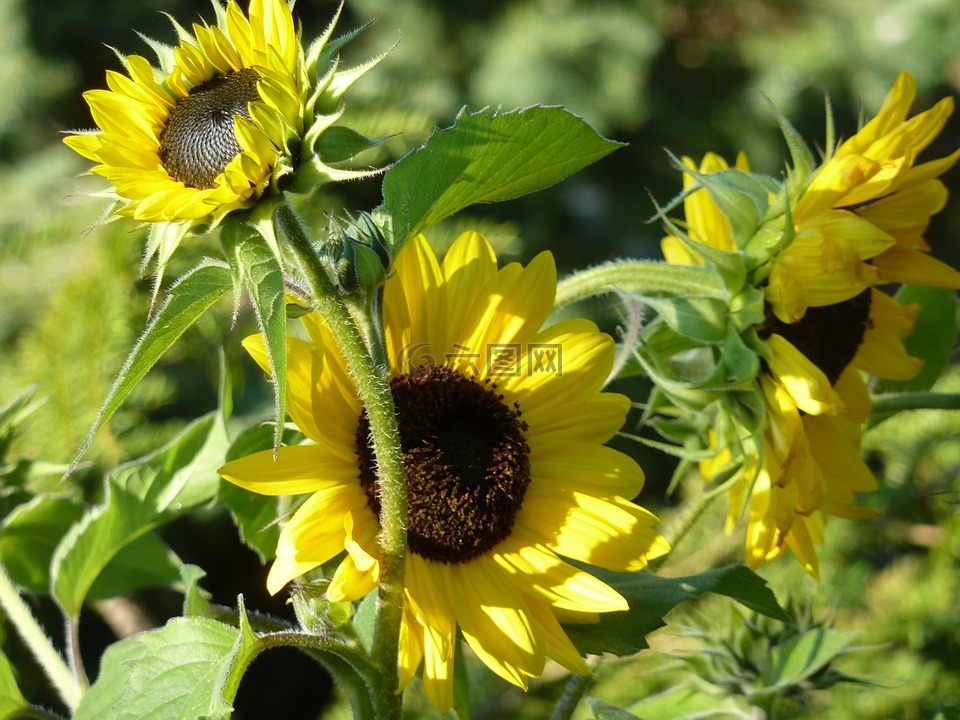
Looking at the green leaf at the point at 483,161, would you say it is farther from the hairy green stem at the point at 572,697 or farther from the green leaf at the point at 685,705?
the green leaf at the point at 685,705

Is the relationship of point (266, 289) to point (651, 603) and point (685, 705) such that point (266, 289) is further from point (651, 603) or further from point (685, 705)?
point (685, 705)

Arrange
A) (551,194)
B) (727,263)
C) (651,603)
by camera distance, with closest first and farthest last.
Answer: (651,603) < (727,263) < (551,194)

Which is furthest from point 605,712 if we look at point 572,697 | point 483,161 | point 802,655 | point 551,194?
point 551,194

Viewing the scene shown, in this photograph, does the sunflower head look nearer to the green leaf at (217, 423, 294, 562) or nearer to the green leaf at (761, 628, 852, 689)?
the green leaf at (217, 423, 294, 562)

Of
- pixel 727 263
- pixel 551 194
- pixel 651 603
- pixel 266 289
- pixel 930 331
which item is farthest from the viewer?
pixel 551 194

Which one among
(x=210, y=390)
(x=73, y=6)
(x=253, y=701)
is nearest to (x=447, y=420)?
(x=210, y=390)

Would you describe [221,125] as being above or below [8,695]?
above

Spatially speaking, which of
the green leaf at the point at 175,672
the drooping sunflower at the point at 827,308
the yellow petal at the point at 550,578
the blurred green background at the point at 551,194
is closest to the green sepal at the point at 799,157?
the drooping sunflower at the point at 827,308
